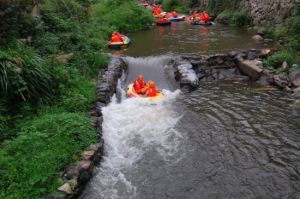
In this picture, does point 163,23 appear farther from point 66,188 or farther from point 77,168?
point 66,188

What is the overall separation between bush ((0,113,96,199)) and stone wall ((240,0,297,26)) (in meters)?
13.2

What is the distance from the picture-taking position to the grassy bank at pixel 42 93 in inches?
267

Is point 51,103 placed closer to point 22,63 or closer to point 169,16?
point 22,63

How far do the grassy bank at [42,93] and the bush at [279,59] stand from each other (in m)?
6.31

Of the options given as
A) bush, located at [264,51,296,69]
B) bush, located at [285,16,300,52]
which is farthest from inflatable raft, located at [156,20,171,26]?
bush, located at [264,51,296,69]

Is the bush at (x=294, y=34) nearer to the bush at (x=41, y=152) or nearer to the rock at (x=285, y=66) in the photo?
the rock at (x=285, y=66)

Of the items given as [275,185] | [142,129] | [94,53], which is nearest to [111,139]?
[142,129]

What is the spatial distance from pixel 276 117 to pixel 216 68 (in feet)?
15.6

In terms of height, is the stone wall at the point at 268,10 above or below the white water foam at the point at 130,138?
above

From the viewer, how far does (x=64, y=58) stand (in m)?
11.4

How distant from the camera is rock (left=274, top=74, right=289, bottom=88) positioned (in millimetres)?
11859

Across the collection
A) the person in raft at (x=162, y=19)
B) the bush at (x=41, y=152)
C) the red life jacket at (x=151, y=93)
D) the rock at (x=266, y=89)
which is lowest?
the person in raft at (x=162, y=19)

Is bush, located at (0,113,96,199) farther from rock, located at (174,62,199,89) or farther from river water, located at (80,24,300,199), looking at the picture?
rock, located at (174,62,199,89)


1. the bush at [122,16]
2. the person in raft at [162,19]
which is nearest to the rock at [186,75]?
the bush at [122,16]
